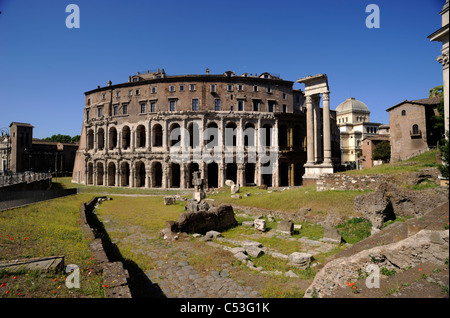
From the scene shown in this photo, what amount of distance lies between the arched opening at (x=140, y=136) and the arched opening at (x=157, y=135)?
2648 millimetres

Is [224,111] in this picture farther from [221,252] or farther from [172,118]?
Answer: [221,252]

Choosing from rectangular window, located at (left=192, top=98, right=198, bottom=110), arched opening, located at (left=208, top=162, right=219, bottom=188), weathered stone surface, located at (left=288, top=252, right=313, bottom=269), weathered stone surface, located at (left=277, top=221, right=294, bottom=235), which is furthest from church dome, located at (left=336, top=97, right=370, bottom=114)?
weathered stone surface, located at (left=288, top=252, right=313, bottom=269)

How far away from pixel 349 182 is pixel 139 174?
108ft

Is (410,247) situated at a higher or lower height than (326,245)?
higher

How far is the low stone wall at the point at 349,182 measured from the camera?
16014 mm

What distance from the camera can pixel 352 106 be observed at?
3265 inches

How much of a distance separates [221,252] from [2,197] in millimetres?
17672

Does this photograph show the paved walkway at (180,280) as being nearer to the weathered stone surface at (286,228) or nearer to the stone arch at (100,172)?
the weathered stone surface at (286,228)

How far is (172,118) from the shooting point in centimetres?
3769

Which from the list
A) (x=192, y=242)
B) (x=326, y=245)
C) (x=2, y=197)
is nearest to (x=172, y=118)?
(x=2, y=197)

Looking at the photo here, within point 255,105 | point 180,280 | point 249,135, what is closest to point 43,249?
point 180,280

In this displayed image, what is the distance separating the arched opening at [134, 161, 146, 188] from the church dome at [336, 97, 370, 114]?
71894 millimetres

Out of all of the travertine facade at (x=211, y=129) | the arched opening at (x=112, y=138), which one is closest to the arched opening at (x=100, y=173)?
the arched opening at (x=112, y=138)

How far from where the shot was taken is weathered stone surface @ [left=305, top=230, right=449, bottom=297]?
5.61 metres
